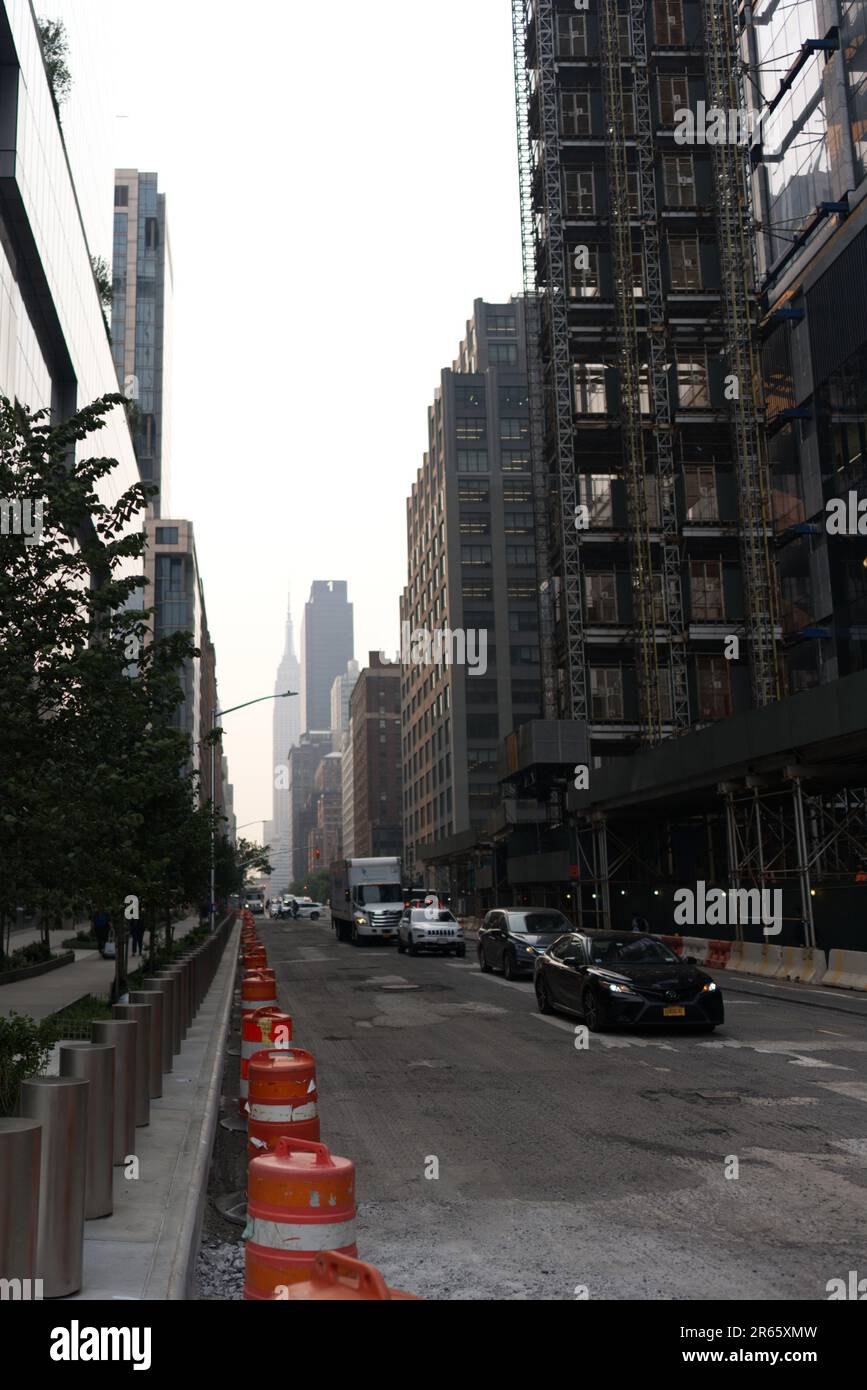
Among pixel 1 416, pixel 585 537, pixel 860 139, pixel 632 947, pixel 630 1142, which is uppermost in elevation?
pixel 860 139

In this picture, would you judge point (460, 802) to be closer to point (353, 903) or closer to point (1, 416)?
point (353, 903)

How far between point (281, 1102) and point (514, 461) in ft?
363

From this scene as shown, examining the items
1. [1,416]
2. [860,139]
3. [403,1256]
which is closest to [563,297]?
[860,139]

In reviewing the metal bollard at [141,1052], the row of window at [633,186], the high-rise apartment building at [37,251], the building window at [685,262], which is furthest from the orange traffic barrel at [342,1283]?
the row of window at [633,186]

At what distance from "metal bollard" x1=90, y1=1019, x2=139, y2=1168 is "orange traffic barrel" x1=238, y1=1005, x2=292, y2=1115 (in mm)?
1244

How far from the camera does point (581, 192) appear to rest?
A: 6178cm

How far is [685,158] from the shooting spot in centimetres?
6019

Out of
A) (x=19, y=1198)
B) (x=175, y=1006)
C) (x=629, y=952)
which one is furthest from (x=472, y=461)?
(x=19, y=1198)

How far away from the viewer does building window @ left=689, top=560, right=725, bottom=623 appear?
58.1 meters

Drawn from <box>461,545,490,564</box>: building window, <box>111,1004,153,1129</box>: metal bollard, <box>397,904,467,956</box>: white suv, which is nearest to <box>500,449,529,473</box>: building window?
<box>461,545,490,564</box>: building window

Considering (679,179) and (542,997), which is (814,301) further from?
(542,997)

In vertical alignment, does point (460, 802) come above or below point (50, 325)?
below

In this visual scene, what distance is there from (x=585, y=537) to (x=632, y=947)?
4429cm
